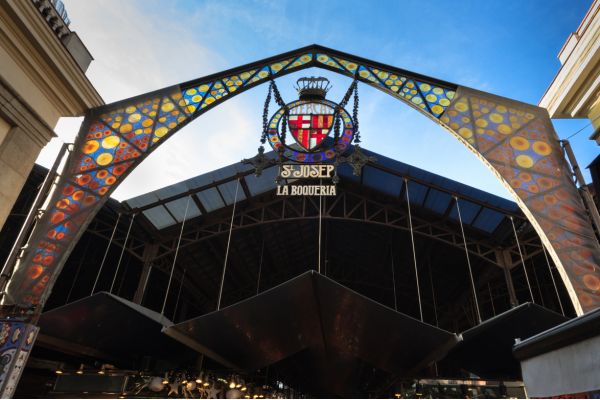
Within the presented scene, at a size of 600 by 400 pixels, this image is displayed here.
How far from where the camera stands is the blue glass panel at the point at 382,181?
13625 millimetres

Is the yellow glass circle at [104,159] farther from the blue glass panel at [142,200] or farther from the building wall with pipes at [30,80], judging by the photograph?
the blue glass panel at [142,200]

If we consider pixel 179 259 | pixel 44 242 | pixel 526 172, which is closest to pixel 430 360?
pixel 526 172

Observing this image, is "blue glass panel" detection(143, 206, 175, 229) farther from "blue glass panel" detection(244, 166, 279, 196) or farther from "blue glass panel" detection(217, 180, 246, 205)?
"blue glass panel" detection(244, 166, 279, 196)

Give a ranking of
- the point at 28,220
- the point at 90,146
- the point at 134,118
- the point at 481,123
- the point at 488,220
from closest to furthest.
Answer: the point at 28,220
the point at 481,123
the point at 90,146
the point at 134,118
the point at 488,220

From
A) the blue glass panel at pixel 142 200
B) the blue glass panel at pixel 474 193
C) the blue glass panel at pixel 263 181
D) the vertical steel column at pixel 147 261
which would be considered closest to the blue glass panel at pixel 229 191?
the blue glass panel at pixel 263 181

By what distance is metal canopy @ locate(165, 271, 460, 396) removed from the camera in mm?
5711

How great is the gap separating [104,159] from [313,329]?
519cm

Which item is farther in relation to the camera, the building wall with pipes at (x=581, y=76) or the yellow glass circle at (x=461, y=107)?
the yellow glass circle at (x=461, y=107)

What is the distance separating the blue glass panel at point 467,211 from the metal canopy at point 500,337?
6.16 metres

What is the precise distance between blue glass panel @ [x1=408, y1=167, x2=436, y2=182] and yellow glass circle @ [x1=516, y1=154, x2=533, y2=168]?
645cm

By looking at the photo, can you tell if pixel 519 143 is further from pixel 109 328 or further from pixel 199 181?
pixel 199 181

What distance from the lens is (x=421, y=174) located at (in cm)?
1267

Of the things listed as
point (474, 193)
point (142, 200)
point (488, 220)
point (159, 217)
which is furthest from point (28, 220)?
point (488, 220)

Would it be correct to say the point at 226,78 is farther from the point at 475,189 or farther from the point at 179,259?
the point at 179,259
